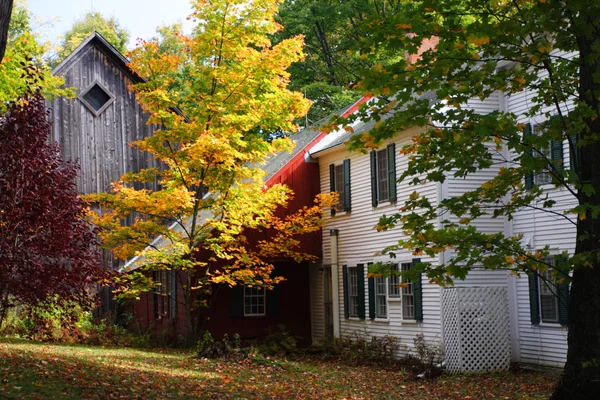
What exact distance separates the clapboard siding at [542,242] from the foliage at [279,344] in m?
7.03

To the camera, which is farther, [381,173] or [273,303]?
[273,303]

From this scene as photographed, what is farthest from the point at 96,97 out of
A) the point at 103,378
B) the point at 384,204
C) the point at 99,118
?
the point at 103,378

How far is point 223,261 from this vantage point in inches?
910

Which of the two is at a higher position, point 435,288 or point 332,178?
point 332,178

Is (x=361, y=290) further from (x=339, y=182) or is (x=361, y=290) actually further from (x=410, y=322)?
(x=339, y=182)

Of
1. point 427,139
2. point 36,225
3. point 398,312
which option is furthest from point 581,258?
point 398,312

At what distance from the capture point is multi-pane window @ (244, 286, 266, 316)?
24.1 m

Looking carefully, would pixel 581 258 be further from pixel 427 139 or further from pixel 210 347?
pixel 210 347

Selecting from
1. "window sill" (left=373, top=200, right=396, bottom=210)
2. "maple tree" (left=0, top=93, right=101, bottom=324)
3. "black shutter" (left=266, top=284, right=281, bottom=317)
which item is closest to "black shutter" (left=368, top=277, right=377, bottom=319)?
"window sill" (left=373, top=200, right=396, bottom=210)

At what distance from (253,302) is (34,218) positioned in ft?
38.8

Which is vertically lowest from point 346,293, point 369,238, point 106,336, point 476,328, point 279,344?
point 279,344

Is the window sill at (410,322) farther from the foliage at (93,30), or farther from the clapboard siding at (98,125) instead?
the foliage at (93,30)

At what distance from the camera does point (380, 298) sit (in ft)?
70.4

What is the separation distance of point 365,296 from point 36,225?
440 inches
